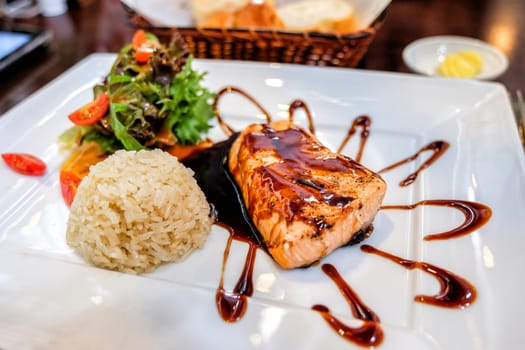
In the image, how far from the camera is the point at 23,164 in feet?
9.54

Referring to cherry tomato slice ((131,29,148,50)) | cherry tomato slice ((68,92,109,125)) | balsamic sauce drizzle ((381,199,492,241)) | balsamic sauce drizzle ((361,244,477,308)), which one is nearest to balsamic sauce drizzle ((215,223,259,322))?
balsamic sauce drizzle ((361,244,477,308))

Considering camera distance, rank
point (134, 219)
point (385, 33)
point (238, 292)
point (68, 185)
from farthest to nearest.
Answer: point (385, 33) → point (68, 185) → point (134, 219) → point (238, 292)

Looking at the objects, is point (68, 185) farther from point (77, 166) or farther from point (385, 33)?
point (385, 33)

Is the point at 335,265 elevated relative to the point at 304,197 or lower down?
lower down

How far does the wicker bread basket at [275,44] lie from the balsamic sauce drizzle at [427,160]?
3.83 ft

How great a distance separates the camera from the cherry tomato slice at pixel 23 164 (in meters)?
2.89

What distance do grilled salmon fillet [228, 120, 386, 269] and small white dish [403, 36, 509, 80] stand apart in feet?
6.09

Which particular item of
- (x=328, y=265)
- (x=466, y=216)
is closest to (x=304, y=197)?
(x=328, y=265)

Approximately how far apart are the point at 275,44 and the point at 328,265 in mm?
2271

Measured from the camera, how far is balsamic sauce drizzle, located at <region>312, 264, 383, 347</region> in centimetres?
187

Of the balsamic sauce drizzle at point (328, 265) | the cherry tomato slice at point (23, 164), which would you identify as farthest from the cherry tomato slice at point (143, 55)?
the cherry tomato slice at point (23, 164)

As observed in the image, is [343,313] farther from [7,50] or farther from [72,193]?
[7,50]

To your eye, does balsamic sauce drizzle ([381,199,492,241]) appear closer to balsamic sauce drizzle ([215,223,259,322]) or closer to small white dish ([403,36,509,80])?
balsamic sauce drizzle ([215,223,259,322])

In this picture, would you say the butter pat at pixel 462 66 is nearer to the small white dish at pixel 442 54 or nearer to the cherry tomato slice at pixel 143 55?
the small white dish at pixel 442 54
